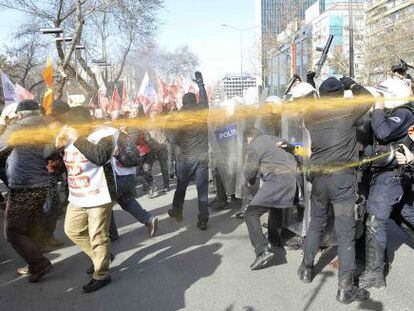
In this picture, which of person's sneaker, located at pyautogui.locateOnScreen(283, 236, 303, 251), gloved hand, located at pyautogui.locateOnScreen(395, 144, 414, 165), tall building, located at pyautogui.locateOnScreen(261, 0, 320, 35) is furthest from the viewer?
tall building, located at pyautogui.locateOnScreen(261, 0, 320, 35)

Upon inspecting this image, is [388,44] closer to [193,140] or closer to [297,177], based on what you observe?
[193,140]

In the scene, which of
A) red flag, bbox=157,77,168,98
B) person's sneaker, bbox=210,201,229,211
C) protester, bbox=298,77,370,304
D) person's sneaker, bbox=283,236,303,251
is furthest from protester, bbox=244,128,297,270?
red flag, bbox=157,77,168,98

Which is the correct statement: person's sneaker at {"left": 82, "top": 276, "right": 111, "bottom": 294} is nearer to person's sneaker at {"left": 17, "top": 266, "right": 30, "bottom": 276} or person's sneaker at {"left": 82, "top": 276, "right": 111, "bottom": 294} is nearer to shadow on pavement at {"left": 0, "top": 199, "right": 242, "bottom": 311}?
shadow on pavement at {"left": 0, "top": 199, "right": 242, "bottom": 311}

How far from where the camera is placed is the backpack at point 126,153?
224 inches

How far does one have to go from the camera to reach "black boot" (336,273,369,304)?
389cm

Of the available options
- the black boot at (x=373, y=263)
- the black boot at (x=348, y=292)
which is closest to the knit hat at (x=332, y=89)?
the black boot at (x=373, y=263)

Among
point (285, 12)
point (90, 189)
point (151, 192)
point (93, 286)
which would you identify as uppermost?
point (285, 12)

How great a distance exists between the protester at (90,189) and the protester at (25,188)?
0.54 metres


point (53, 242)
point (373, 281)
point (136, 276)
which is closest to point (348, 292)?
point (373, 281)

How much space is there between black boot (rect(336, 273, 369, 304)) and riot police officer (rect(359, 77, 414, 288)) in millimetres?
249

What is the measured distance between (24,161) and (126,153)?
4.15 ft

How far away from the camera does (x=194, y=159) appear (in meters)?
6.59

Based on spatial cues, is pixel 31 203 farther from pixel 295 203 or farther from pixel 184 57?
Answer: pixel 184 57

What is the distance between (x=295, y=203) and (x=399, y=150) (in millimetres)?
1430
